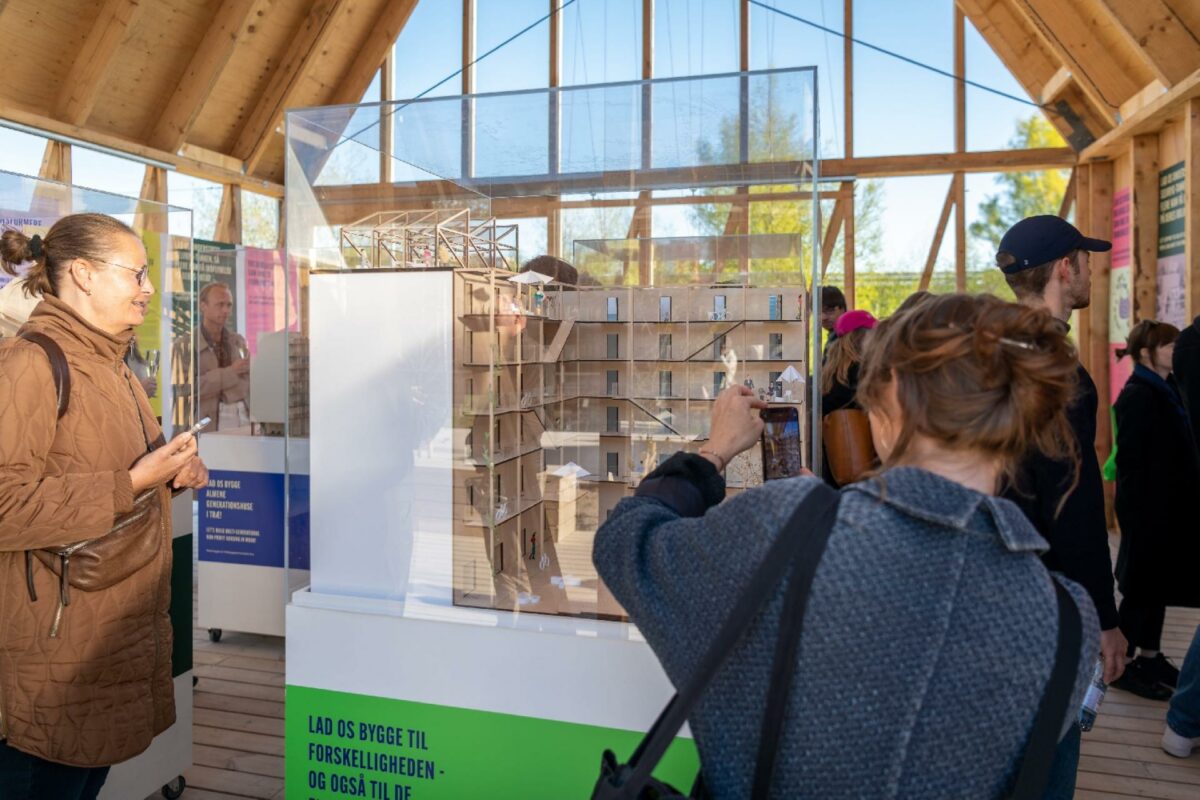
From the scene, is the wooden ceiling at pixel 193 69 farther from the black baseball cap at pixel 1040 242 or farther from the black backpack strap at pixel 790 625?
the black backpack strap at pixel 790 625

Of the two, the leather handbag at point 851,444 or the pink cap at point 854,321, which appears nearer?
the leather handbag at point 851,444

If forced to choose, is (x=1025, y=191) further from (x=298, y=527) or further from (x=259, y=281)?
(x=298, y=527)

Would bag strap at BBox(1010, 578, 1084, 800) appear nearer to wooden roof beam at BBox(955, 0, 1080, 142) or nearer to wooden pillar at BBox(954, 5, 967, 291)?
wooden roof beam at BBox(955, 0, 1080, 142)

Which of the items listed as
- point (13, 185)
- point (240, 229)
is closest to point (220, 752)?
point (13, 185)

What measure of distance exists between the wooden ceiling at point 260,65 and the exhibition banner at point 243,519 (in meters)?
3.87

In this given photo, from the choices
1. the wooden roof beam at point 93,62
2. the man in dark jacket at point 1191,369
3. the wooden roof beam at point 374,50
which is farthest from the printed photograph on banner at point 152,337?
the wooden roof beam at point 374,50

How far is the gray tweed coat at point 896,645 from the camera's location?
2.90 feet

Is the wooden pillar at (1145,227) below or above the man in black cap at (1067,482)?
above

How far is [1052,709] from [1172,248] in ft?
21.8

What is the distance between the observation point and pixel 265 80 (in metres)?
9.05

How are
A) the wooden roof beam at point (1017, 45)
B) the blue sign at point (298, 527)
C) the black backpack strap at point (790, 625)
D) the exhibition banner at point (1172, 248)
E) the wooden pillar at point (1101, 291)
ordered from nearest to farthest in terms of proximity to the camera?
1. the black backpack strap at point (790, 625)
2. the blue sign at point (298, 527)
3. the exhibition banner at point (1172, 248)
4. the wooden pillar at point (1101, 291)
5. the wooden roof beam at point (1017, 45)

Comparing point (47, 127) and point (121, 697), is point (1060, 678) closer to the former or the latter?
point (121, 697)

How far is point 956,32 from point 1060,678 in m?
9.31

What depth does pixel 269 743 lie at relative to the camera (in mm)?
3523
